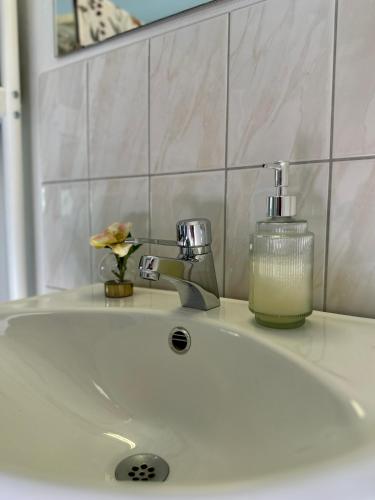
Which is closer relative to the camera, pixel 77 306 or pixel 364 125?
pixel 364 125

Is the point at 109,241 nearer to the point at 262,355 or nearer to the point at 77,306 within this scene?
the point at 77,306

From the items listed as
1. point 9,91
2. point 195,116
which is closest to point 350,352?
point 195,116

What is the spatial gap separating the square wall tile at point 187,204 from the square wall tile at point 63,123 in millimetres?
244

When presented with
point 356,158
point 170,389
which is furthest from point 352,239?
point 170,389

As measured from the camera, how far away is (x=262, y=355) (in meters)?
0.46

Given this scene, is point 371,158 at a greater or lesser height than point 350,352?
greater

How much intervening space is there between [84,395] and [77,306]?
143mm

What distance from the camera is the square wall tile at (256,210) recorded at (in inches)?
23.5

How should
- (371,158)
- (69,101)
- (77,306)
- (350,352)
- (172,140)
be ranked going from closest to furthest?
1. (350,352)
2. (371,158)
3. (77,306)
4. (172,140)
5. (69,101)

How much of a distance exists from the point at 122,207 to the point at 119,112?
0.67ft

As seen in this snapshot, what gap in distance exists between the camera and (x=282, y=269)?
51 cm

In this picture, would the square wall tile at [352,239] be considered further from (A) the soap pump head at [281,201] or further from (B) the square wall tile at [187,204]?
(B) the square wall tile at [187,204]

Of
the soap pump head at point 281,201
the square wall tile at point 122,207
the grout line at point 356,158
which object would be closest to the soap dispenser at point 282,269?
the soap pump head at point 281,201

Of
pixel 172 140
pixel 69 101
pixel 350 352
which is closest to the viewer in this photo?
pixel 350 352
